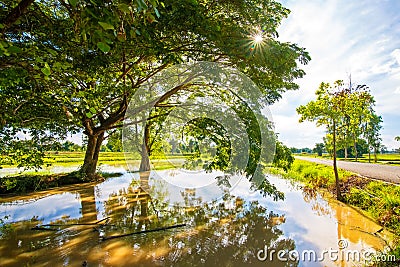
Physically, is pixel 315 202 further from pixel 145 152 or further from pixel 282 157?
pixel 145 152

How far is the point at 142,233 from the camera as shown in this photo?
4.77 m

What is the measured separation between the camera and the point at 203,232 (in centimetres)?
489

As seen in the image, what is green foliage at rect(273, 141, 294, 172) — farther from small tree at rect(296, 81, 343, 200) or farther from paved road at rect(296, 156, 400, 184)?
paved road at rect(296, 156, 400, 184)

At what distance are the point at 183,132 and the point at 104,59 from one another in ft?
12.1

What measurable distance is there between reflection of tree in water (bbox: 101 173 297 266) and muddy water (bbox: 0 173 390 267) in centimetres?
2

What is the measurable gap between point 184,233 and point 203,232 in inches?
16.7

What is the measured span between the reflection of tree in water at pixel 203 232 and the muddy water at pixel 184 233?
0.02 meters

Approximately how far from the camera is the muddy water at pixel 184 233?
375 cm

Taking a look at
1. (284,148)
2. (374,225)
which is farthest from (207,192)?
(374,225)

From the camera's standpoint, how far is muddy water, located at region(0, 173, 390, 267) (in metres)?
3.75

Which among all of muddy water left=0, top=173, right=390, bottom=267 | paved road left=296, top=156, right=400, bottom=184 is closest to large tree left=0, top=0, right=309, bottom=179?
muddy water left=0, top=173, right=390, bottom=267

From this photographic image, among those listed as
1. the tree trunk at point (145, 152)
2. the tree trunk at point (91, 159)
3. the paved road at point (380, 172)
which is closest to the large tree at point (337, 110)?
the paved road at point (380, 172)

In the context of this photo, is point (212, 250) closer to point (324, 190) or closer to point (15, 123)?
point (15, 123)

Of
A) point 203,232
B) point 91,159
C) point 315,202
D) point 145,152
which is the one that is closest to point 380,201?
point 315,202
